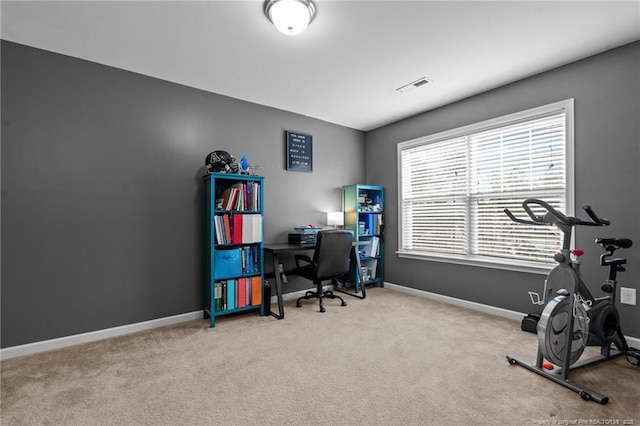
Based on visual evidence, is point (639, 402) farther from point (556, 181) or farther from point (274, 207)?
point (274, 207)

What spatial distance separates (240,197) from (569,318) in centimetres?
292

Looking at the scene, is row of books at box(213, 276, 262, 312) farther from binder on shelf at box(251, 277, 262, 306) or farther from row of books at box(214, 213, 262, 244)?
row of books at box(214, 213, 262, 244)

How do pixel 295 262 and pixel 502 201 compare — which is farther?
pixel 295 262

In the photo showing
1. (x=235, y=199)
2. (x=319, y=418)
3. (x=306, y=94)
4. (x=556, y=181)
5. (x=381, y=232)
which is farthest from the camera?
(x=381, y=232)

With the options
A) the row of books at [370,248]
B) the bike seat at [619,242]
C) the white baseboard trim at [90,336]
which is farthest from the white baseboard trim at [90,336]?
the bike seat at [619,242]

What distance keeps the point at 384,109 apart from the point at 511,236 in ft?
7.12

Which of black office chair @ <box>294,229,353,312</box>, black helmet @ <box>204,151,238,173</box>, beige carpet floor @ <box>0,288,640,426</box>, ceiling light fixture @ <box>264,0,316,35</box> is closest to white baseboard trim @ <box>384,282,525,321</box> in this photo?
beige carpet floor @ <box>0,288,640,426</box>

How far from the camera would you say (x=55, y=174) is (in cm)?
255

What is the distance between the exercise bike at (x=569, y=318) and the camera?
1.93 meters

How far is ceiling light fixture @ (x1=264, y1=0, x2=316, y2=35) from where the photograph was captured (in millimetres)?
1961

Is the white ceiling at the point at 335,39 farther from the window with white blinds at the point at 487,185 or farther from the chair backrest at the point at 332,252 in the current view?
the chair backrest at the point at 332,252

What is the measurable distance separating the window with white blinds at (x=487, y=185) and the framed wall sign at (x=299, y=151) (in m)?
1.35

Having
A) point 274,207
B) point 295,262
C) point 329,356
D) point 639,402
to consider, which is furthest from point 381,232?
point 639,402

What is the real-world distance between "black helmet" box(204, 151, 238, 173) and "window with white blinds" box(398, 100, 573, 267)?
2.50 meters
